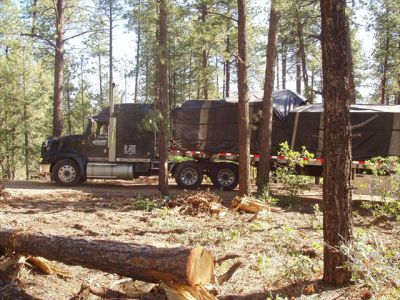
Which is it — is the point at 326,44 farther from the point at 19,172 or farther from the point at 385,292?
the point at 19,172

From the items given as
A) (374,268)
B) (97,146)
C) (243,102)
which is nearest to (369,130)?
(243,102)

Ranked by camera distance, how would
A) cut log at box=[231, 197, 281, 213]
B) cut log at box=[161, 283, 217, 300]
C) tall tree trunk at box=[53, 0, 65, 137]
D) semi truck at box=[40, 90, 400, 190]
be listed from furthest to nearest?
tall tree trunk at box=[53, 0, 65, 137]
semi truck at box=[40, 90, 400, 190]
cut log at box=[231, 197, 281, 213]
cut log at box=[161, 283, 217, 300]

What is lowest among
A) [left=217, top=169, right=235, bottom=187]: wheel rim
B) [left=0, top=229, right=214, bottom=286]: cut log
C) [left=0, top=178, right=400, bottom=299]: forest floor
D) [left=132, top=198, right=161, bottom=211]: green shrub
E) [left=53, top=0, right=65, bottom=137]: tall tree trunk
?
[left=0, top=178, right=400, bottom=299]: forest floor

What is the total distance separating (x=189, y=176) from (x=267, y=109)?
12.8ft

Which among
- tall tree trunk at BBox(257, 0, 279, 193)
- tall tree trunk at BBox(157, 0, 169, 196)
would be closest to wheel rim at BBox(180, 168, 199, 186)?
tall tree trunk at BBox(157, 0, 169, 196)

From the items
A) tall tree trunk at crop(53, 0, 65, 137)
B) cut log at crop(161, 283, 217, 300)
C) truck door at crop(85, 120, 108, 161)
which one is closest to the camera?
cut log at crop(161, 283, 217, 300)

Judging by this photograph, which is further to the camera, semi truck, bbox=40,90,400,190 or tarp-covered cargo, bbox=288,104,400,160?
semi truck, bbox=40,90,400,190

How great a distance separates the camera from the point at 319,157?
571 inches

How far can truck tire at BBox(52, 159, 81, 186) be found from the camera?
51.3 ft

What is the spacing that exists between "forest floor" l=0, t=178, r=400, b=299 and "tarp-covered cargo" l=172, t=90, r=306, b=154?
189 centimetres

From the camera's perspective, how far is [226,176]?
15867 mm

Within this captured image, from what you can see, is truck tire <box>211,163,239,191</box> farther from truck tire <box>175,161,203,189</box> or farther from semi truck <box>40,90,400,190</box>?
truck tire <box>175,161,203,189</box>

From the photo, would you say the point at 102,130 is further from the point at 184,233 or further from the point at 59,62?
the point at 184,233

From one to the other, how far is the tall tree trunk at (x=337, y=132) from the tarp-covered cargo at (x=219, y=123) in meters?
10.1
